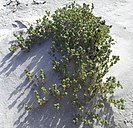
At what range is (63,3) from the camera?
314 inches

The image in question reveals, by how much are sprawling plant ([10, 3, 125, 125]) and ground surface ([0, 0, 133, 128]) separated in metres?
0.19

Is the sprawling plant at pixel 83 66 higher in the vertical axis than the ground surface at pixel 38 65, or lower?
higher

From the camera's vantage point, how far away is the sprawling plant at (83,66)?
4.54 m

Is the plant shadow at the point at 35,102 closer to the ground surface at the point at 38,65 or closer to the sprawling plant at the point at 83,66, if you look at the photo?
the ground surface at the point at 38,65

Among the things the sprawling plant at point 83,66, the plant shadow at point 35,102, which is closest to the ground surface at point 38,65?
the plant shadow at point 35,102

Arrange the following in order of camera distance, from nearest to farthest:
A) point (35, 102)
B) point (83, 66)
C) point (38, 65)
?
point (83, 66) < point (35, 102) < point (38, 65)

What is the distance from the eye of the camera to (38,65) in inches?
219

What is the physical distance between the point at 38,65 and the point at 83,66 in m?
1.26

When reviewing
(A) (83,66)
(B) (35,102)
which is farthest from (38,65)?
(A) (83,66)

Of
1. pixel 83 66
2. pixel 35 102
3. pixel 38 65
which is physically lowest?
pixel 35 102

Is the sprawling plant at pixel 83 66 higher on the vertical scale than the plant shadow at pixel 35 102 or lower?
higher

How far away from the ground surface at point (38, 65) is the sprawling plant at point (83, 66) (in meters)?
0.19

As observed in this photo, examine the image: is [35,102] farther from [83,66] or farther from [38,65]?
[83,66]

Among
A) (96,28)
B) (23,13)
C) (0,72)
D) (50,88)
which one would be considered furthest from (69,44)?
(23,13)
